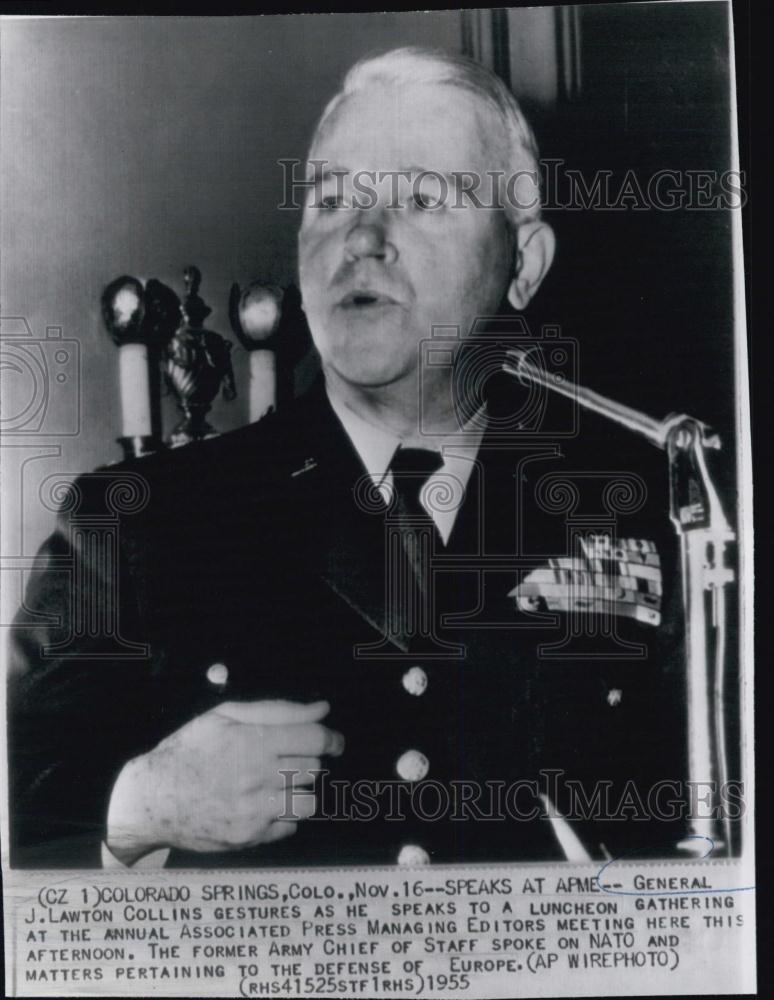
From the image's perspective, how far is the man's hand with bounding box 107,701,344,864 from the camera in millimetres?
1668

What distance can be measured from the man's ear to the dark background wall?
0.03 m

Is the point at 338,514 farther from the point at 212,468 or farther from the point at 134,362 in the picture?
the point at 134,362

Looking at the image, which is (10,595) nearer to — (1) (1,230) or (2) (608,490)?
(1) (1,230)

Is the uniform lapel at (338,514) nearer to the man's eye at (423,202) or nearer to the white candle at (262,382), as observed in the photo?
the white candle at (262,382)

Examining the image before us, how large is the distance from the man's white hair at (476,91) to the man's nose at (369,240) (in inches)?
6.6

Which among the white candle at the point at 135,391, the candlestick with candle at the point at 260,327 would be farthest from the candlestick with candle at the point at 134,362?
the candlestick with candle at the point at 260,327

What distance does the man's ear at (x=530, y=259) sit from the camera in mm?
1701

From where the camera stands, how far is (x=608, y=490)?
1703 millimetres

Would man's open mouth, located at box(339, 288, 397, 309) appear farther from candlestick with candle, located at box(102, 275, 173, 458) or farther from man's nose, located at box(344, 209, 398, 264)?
candlestick with candle, located at box(102, 275, 173, 458)

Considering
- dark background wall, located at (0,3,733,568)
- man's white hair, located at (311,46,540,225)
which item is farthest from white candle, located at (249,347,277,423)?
man's white hair, located at (311,46,540,225)

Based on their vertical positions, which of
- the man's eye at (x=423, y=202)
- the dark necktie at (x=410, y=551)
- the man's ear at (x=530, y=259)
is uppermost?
the man's eye at (x=423, y=202)

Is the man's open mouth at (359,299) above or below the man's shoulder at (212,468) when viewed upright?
above

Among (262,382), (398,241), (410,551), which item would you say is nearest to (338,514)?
→ (410,551)

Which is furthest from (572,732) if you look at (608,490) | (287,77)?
(287,77)
